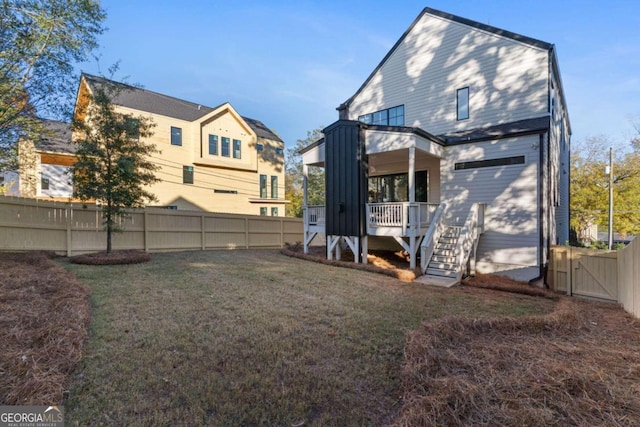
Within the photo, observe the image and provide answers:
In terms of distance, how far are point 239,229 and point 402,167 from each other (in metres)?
7.85

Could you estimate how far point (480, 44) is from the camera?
34.0 feet

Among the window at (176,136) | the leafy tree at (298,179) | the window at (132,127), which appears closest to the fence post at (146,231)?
the window at (132,127)

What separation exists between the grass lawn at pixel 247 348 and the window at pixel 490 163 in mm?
4524

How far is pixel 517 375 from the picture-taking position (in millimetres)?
2586

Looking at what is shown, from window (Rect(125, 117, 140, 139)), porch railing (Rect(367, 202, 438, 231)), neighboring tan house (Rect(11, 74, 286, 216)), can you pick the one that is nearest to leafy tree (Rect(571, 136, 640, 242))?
porch railing (Rect(367, 202, 438, 231))

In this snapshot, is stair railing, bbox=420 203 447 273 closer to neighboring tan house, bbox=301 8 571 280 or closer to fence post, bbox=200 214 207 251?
neighboring tan house, bbox=301 8 571 280

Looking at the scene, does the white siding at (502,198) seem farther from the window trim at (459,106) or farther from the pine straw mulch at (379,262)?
the pine straw mulch at (379,262)

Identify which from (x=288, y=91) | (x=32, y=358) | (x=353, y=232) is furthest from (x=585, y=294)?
(x=288, y=91)

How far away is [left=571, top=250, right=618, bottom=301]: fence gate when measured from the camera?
23.7ft

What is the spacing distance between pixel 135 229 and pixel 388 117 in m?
10.9

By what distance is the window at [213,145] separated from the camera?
65.5 ft

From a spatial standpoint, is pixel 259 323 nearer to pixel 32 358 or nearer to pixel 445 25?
pixel 32 358

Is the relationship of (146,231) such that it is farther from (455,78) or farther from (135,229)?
(455,78)

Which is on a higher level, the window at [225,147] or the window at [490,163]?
the window at [225,147]
